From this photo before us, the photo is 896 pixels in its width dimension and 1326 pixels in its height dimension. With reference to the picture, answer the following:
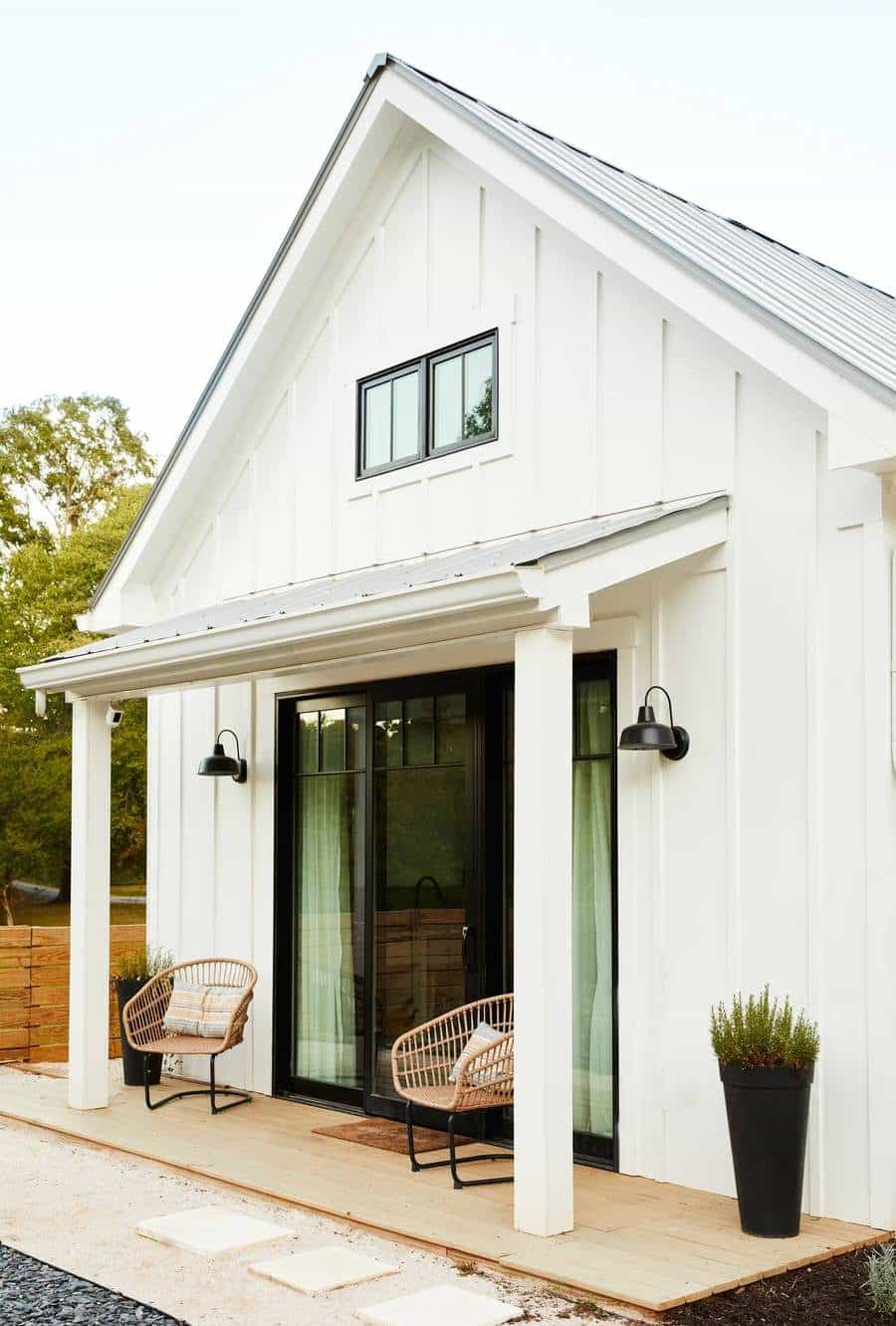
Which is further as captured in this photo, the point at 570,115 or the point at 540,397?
the point at 570,115

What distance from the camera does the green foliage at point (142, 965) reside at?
884 centimetres

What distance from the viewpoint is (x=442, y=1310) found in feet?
14.8

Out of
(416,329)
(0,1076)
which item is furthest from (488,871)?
(0,1076)

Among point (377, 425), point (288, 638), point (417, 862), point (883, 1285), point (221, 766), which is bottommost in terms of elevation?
point (883, 1285)

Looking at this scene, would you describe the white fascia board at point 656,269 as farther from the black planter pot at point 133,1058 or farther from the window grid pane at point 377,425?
the black planter pot at point 133,1058

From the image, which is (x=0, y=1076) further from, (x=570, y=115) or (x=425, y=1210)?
(x=570, y=115)

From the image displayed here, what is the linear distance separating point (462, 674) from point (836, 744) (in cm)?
229

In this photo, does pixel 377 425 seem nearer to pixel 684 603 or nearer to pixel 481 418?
pixel 481 418

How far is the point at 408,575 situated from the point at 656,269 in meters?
1.79

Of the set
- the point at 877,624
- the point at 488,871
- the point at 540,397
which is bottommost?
the point at 488,871

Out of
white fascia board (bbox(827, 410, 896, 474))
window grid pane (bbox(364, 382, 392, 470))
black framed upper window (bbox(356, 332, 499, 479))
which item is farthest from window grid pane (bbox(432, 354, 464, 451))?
white fascia board (bbox(827, 410, 896, 474))

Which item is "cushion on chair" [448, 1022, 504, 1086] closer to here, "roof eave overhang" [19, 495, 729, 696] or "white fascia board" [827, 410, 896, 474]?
"roof eave overhang" [19, 495, 729, 696]

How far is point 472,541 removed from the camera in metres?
7.42

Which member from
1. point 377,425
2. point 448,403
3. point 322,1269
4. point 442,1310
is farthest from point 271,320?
point 442,1310
